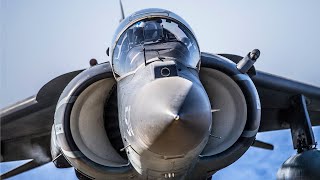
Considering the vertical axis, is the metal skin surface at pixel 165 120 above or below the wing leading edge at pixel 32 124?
above

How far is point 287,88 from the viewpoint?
6742mm

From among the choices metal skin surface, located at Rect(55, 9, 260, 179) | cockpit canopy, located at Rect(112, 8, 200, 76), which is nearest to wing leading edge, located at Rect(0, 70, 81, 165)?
metal skin surface, located at Rect(55, 9, 260, 179)

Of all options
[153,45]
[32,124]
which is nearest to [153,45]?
[153,45]

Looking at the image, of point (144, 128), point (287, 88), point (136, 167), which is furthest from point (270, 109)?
point (144, 128)

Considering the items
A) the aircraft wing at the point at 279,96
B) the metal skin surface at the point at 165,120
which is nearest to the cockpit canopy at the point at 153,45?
the metal skin surface at the point at 165,120

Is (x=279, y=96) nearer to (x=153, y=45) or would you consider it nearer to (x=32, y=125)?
(x=153, y=45)

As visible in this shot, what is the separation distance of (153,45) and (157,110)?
1333 millimetres

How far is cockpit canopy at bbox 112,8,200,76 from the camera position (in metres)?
4.41

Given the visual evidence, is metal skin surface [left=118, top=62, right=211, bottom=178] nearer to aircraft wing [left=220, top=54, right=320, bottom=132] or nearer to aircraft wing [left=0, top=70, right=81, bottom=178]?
aircraft wing [left=0, top=70, right=81, bottom=178]

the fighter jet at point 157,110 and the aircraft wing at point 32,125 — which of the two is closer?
the fighter jet at point 157,110

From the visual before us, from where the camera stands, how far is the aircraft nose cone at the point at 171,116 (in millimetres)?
3309

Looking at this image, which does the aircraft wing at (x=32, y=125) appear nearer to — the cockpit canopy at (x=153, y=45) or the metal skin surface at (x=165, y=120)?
the cockpit canopy at (x=153, y=45)

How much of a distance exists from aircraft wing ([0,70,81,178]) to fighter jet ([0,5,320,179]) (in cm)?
2

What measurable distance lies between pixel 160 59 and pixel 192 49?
2.10 ft
